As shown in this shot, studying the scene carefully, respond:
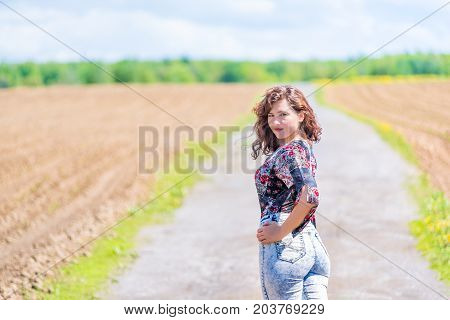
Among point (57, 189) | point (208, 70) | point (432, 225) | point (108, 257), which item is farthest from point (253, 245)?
point (208, 70)

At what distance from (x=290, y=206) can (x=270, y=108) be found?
0.45m

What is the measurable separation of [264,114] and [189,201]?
648cm

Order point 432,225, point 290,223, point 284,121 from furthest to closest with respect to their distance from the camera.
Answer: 1. point 432,225
2. point 284,121
3. point 290,223

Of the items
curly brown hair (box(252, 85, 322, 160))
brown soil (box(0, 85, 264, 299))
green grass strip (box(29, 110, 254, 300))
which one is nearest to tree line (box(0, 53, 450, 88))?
brown soil (box(0, 85, 264, 299))

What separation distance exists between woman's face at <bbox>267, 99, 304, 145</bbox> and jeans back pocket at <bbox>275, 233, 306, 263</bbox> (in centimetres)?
44

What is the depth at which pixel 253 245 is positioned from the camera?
7.18m

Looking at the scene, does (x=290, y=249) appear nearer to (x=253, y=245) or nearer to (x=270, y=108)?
(x=270, y=108)

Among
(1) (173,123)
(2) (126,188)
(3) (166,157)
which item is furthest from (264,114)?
(1) (173,123)

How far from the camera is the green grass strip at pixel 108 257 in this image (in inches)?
223

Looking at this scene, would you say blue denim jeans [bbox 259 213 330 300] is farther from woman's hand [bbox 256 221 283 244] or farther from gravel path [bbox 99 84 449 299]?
gravel path [bbox 99 84 449 299]

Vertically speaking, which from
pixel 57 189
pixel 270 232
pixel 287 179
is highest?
pixel 287 179

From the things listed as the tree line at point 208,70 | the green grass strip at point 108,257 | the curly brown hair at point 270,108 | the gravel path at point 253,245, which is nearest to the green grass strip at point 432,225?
the gravel path at point 253,245

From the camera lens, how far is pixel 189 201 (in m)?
9.81
